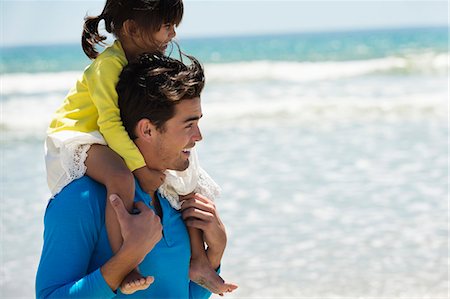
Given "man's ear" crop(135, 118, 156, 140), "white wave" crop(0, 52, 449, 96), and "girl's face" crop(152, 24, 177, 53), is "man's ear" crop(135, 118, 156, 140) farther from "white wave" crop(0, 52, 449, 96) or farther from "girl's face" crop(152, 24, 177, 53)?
"white wave" crop(0, 52, 449, 96)

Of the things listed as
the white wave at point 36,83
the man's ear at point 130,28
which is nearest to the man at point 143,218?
the man's ear at point 130,28

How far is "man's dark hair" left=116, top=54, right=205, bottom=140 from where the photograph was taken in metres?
1.74

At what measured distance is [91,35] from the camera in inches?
85.8

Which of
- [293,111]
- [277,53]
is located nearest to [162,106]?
[293,111]

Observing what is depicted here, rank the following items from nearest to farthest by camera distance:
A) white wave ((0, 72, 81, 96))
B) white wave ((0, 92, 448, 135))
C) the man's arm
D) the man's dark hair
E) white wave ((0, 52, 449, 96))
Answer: the man's arm, the man's dark hair, white wave ((0, 92, 448, 135)), white wave ((0, 72, 81, 96)), white wave ((0, 52, 449, 96))

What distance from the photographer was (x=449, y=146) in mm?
9023

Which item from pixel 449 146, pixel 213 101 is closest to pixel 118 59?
pixel 449 146

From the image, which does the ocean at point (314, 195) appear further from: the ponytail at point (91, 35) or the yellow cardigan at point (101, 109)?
the yellow cardigan at point (101, 109)

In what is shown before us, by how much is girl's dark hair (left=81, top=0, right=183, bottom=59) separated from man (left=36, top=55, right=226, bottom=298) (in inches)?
12.4

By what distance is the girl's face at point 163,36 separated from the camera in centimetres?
216

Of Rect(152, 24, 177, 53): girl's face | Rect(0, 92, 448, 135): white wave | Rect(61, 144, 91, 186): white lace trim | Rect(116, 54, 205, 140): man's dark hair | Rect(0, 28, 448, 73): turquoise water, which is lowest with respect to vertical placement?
Rect(0, 28, 448, 73): turquoise water

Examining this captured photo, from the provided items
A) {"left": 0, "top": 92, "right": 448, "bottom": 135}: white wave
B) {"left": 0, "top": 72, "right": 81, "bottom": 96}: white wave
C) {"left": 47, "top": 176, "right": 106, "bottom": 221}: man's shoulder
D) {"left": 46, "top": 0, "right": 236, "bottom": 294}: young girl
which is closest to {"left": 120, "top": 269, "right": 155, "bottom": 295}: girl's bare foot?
{"left": 46, "top": 0, "right": 236, "bottom": 294}: young girl

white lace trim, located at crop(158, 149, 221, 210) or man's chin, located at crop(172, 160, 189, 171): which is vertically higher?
Answer: man's chin, located at crop(172, 160, 189, 171)

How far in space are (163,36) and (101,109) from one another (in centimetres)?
37
